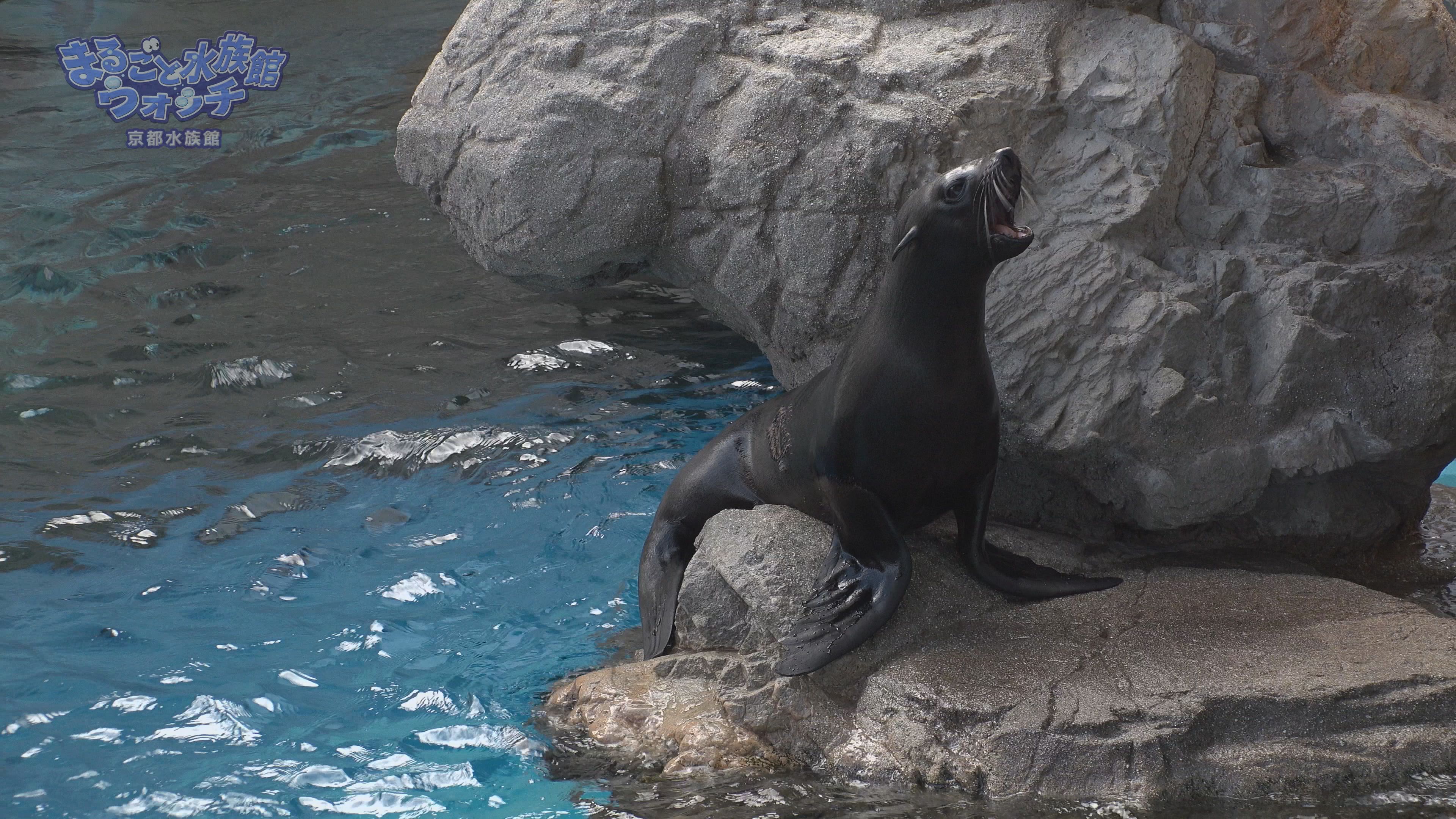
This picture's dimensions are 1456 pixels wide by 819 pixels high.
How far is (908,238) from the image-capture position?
3.26 meters

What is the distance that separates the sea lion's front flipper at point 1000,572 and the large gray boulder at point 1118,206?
0.35m

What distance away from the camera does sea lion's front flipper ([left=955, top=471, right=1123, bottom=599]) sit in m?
3.45

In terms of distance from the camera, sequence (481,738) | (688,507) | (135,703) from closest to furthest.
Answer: (481,738)
(135,703)
(688,507)

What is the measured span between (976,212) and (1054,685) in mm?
1164

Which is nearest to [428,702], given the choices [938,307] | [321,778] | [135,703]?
[321,778]

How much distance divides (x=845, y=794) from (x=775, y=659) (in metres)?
0.43

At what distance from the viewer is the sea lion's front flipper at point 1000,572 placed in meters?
3.45

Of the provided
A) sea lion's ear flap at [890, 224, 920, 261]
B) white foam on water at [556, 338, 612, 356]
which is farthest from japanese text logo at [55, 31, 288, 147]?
sea lion's ear flap at [890, 224, 920, 261]

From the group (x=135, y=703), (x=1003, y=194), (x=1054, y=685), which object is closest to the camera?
(x=1054, y=685)

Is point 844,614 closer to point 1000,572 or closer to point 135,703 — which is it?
point 1000,572

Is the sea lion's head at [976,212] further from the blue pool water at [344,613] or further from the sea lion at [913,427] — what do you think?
the blue pool water at [344,613]

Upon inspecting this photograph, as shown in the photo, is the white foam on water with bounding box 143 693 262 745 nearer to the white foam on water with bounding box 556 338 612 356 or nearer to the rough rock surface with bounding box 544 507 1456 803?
the rough rock surface with bounding box 544 507 1456 803

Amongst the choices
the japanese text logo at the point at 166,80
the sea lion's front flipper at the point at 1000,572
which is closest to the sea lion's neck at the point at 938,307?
the sea lion's front flipper at the point at 1000,572

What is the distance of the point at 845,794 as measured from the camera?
2.95 meters
